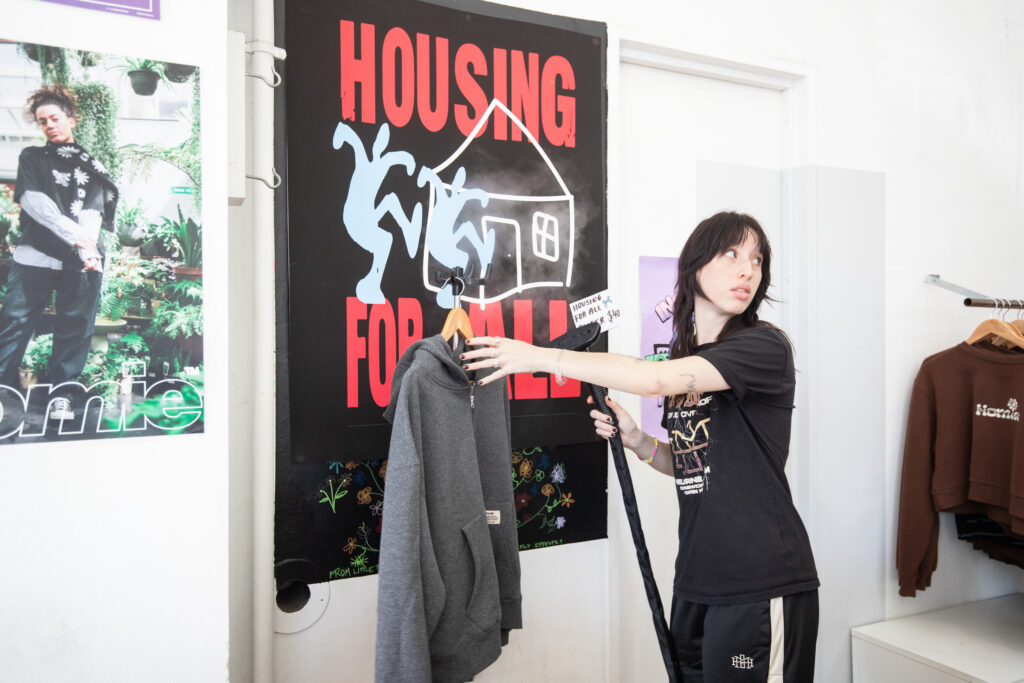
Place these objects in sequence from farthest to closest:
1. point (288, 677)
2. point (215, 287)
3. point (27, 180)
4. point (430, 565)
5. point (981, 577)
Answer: point (981, 577) → point (288, 677) → point (430, 565) → point (215, 287) → point (27, 180)

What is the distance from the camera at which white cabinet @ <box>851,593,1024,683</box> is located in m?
1.96

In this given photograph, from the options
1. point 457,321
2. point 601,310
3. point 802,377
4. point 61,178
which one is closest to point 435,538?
point 457,321

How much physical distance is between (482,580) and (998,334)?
6.72 ft

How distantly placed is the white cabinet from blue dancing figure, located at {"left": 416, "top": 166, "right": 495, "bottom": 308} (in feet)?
6.09

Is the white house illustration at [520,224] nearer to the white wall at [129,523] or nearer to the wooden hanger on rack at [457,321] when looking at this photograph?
the wooden hanger on rack at [457,321]

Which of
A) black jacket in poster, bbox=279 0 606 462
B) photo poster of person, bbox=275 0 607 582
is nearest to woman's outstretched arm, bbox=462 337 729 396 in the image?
black jacket in poster, bbox=279 0 606 462

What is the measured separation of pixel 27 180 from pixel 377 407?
86 cm

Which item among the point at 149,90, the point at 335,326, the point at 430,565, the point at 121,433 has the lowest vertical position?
the point at 430,565

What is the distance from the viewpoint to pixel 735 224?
1.44 m

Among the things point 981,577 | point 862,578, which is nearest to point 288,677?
point 862,578

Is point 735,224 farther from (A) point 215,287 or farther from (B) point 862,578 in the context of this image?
(B) point 862,578

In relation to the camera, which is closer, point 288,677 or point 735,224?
point 735,224

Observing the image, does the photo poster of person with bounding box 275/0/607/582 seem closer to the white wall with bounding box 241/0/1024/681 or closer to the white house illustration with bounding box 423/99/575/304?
the white house illustration with bounding box 423/99/575/304

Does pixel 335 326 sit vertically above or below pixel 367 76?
below
